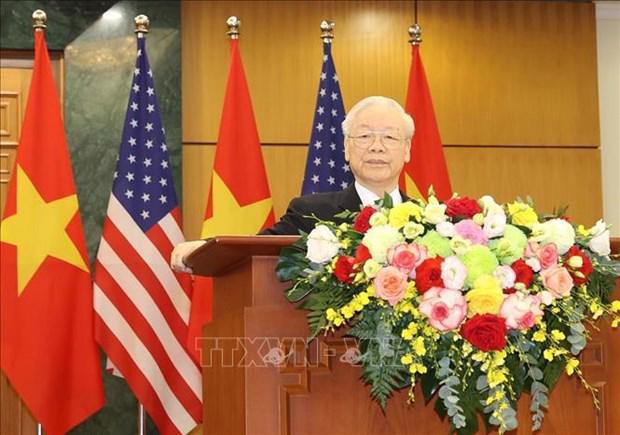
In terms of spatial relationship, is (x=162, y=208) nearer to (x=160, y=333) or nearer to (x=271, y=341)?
(x=160, y=333)

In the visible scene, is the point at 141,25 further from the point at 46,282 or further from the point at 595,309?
the point at 595,309

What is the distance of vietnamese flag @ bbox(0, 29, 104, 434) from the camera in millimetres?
4863

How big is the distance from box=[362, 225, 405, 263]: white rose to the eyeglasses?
3.47ft

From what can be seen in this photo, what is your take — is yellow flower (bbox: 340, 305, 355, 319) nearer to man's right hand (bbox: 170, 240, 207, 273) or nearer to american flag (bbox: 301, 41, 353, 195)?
man's right hand (bbox: 170, 240, 207, 273)

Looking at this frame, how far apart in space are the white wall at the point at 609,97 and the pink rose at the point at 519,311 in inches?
169

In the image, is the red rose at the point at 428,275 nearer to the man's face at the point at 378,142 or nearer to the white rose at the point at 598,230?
the white rose at the point at 598,230

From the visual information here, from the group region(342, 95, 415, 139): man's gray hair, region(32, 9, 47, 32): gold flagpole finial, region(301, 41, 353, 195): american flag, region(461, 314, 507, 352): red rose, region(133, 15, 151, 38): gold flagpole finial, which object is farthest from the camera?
region(301, 41, 353, 195): american flag

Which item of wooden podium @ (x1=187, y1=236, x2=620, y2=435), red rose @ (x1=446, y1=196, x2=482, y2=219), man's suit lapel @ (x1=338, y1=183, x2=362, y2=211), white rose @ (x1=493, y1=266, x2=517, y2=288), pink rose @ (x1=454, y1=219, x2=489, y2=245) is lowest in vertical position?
wooden podium @ (x1=187, y1=236, x2=620, y2=435)

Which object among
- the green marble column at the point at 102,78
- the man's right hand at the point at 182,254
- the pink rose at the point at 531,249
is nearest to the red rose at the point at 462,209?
the pink rose at the point at 531,249

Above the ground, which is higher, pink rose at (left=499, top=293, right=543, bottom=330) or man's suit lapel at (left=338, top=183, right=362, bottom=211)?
man's suit lapel at (left=338, top=183, right=362, bottom=211)

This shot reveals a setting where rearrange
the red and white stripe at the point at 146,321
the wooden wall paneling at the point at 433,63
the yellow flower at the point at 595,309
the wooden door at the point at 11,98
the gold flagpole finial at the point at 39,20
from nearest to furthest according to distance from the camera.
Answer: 1. the yellow flower at the point at 595,309
2. the red and white stripe at the point at 146,321
3. the gold flagpole finial at the point at 39,20
4. the wooden door at the point at 11,98
5. the wooden wall paneling at the point at 433,63

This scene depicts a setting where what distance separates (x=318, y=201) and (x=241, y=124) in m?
2.05

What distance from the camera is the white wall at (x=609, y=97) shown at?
254 inches

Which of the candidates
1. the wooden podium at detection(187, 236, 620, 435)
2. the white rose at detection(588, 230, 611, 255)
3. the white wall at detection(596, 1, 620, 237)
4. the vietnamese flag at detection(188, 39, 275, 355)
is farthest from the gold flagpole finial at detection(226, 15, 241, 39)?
the white rose at detection(588, 230, 611, 255)
